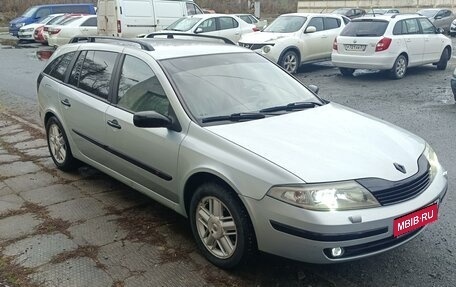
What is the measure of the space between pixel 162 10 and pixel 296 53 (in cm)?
773

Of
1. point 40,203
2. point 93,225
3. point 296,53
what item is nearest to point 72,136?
point 40,203

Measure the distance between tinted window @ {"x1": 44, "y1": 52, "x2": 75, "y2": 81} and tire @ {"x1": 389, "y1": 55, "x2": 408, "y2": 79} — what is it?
8.93 meters

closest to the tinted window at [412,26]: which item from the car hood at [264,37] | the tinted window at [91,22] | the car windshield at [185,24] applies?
the car hood at [264,37]

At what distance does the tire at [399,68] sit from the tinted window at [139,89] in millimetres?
9248

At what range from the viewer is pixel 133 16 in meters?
17.8

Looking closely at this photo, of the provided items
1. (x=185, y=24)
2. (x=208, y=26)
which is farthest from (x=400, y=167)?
(x=185, y=24)

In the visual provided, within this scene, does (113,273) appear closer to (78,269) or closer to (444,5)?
(78,269)

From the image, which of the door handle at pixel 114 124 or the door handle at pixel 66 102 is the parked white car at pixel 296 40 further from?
the door handle at pixel 114 124

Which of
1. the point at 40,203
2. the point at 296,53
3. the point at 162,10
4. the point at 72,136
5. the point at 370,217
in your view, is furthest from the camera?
the point at 162,10

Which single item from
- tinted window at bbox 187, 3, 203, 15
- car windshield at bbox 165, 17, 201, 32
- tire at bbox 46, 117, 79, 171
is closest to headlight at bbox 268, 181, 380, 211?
tire at bbox 46, 117, 79, 171

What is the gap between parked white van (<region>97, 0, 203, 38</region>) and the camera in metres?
17.4

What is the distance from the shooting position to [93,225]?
415 centimetres

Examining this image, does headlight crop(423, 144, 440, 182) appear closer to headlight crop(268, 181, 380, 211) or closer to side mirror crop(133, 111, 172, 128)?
headlight crop(268, 181, 380, 211)

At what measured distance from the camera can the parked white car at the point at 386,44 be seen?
38.5 ft
